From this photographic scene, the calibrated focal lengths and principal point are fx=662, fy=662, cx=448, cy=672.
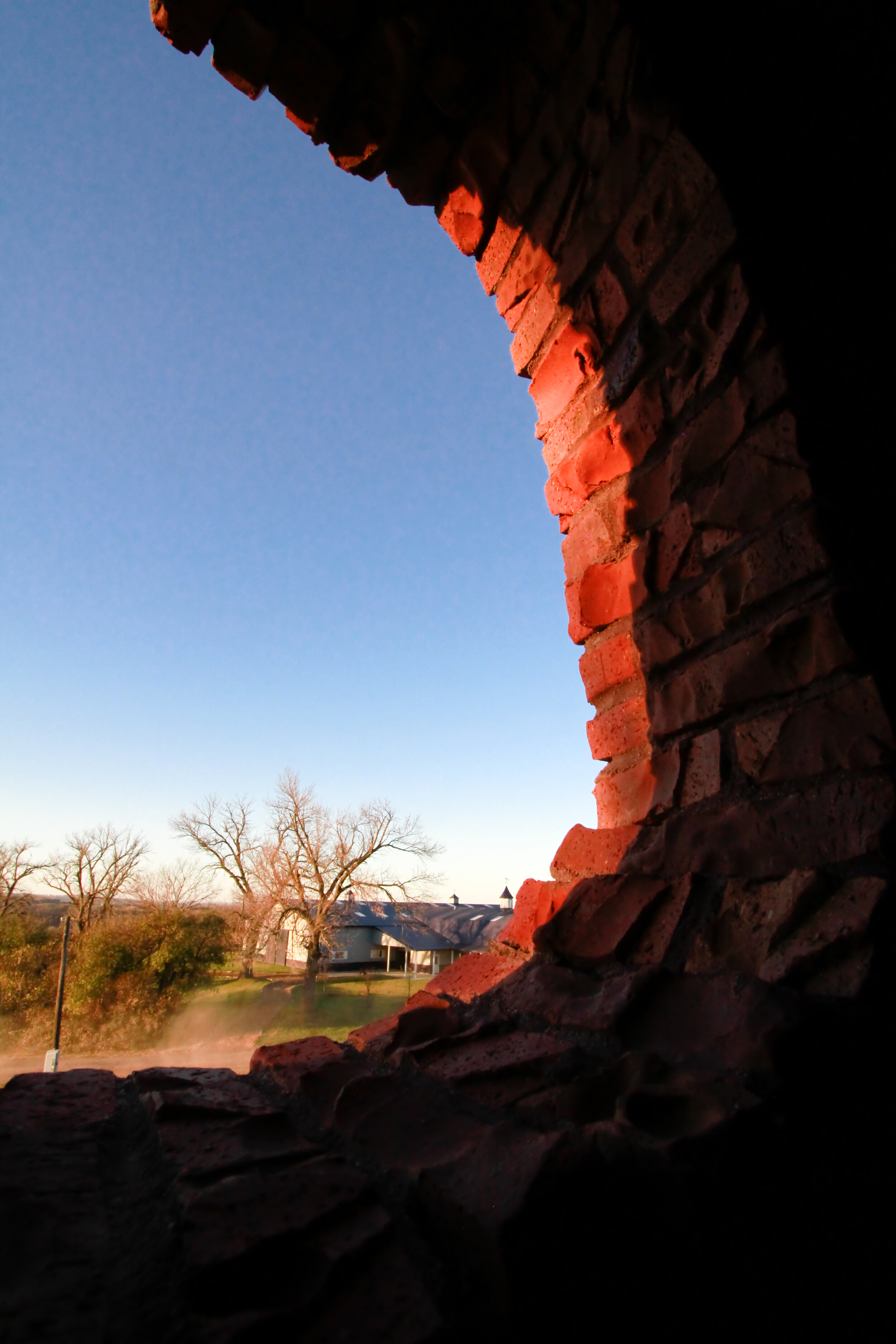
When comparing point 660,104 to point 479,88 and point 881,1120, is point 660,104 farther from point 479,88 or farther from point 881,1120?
point 881,1120

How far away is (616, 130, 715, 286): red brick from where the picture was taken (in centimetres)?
100

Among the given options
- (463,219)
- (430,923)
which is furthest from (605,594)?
(430,923)

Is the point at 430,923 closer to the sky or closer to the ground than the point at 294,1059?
closer to the ground

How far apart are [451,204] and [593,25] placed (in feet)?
1.50

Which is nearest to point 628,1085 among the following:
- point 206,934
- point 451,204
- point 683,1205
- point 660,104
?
point 683,1205

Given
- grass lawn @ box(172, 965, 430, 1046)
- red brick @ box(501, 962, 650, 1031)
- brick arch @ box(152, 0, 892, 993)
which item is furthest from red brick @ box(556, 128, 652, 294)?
grass lawn @ box(172, 965, 430, 1046)

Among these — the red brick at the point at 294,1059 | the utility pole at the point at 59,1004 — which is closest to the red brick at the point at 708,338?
the red brick at the point at 294,1059

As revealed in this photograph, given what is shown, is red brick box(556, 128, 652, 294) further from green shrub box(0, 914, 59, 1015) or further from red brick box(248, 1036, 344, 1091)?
green shrub box(0, 914, 59, 1015)

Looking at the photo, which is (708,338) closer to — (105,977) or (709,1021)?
(709,1021)

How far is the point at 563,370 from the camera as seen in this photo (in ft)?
4.36

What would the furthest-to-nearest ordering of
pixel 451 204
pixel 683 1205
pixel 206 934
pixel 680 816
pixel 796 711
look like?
pixel 206 934 < pixel 451 204 < pixel 680 816 < pixel 796 711 < pixel 683 1205

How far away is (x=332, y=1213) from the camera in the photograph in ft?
1.88

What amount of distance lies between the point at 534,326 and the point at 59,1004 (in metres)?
11.6

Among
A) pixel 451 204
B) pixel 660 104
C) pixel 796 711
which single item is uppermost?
pixel 451 204
